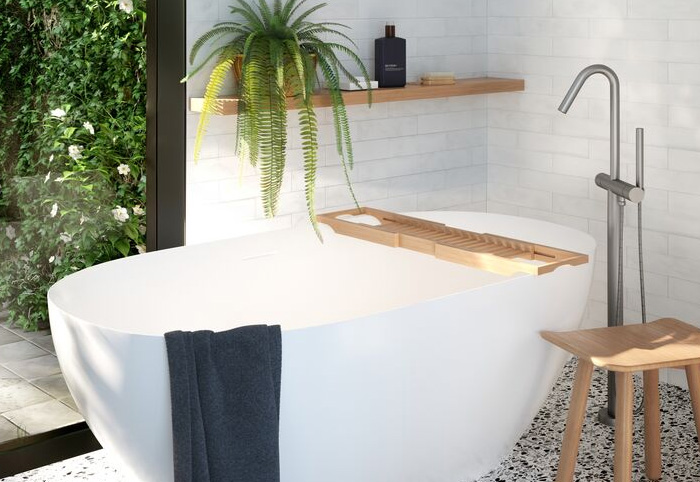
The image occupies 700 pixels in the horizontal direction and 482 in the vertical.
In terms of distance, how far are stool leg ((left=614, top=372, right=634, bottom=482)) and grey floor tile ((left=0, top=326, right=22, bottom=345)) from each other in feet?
6.79

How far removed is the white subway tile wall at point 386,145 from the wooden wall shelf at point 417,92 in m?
0.17

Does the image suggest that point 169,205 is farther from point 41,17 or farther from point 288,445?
point 288,445

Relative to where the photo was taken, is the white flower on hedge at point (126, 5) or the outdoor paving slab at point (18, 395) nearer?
the outdoor paving slab at point (18, 395)

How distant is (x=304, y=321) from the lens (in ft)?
12.8

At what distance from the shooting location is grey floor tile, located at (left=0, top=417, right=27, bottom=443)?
3.61 metres

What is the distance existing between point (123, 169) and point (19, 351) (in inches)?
30.4

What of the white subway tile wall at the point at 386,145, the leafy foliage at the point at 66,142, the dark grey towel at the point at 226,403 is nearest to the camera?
the dark grey towel at the point at 226,403

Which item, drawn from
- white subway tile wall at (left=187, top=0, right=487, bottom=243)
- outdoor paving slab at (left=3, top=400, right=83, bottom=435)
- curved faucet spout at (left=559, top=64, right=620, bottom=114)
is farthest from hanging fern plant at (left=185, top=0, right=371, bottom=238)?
outdoor paving slab at (left=3, top=400, right=83, bottom=435)

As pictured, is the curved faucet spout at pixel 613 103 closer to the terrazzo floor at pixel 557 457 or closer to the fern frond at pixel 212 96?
the terrazzo floor at pixel 557 457

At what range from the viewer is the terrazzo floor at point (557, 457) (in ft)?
11.8

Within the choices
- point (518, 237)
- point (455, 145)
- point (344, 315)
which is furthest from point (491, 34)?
point (344, 315)

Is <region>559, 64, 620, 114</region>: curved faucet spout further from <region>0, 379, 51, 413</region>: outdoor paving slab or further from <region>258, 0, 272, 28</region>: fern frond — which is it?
<region>0, 379, 51, 413</region>: outdoor paving slab

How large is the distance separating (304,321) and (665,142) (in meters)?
1.72

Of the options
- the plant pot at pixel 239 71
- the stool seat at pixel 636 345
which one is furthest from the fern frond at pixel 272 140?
the stool seat at pixel 636 345
